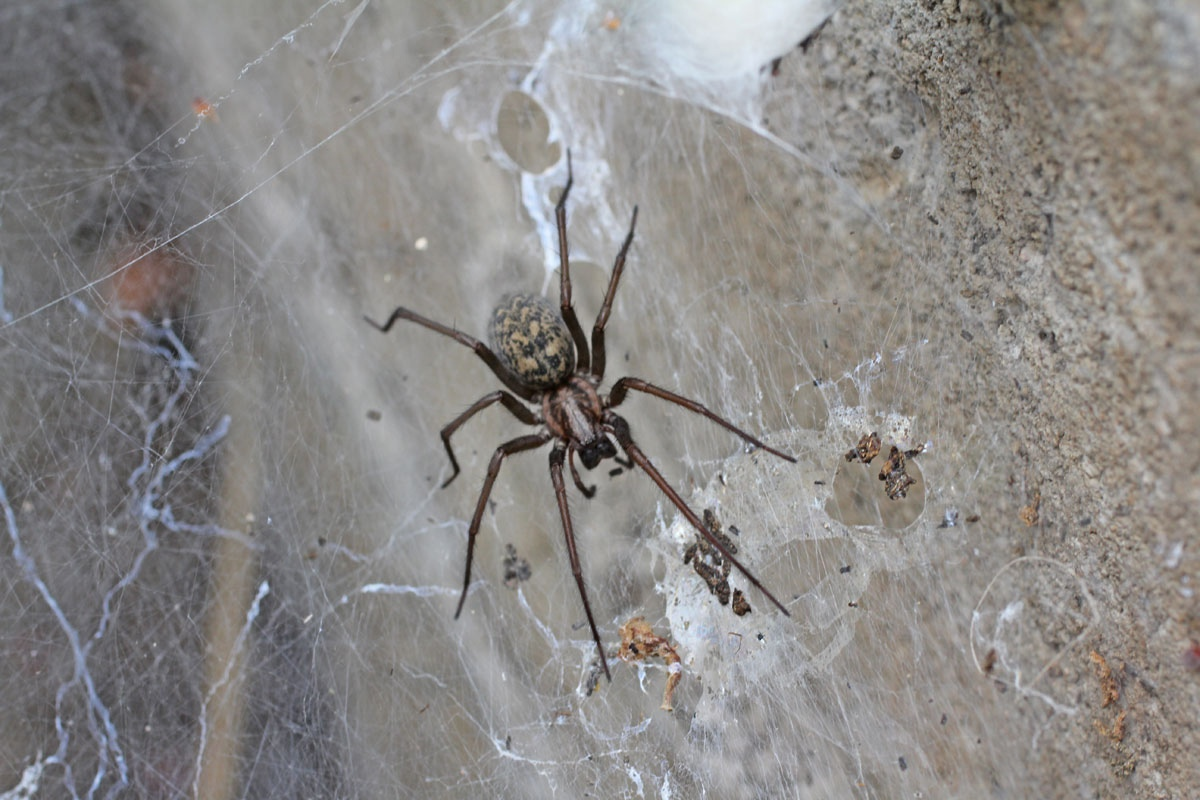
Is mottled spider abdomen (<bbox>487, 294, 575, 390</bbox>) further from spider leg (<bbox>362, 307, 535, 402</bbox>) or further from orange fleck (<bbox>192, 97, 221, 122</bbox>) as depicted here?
orange fleck (<bbox>192, 97, 221, 122</bbox>)

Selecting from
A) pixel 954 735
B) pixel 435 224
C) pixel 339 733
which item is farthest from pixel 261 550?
pixel 954 735

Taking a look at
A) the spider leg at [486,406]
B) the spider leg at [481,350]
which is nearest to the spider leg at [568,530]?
the spider leg at [486,406]

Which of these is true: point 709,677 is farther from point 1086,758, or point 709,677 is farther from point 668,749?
point 1086,758

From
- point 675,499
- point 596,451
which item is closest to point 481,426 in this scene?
point 596,451

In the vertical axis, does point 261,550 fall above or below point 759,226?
below

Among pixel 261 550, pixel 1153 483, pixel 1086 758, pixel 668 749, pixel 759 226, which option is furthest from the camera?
pixel 261 550
